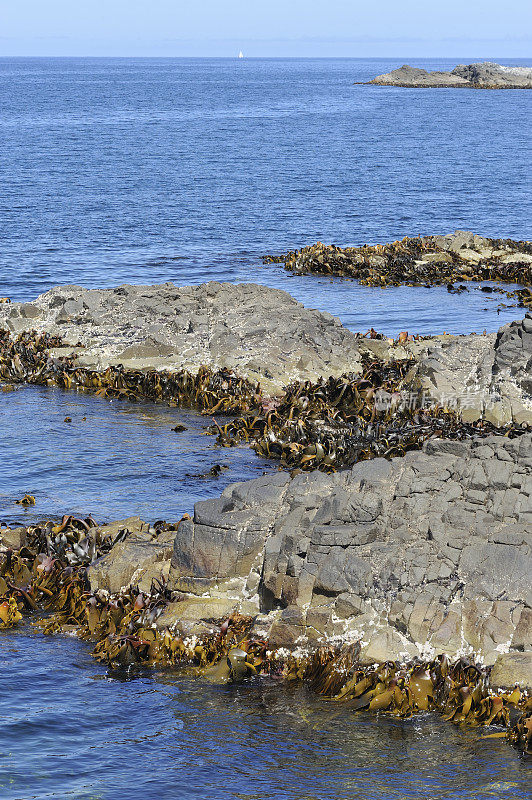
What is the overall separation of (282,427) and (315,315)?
733 centimetres

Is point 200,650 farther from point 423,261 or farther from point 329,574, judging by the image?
point 423,261

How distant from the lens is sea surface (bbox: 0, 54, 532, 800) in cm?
1071

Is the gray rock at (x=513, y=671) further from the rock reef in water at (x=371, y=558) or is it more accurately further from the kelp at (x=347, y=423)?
the kelp at (x=347, y=423)

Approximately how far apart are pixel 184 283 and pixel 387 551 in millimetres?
26998

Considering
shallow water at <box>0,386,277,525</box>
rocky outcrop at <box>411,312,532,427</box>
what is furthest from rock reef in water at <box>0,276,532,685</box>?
rocky outcrop at <box>411,312,532,427</box>

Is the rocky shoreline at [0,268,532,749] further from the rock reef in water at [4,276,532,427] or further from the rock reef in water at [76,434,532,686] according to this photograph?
the rock reef in water at [4,276,532,427]

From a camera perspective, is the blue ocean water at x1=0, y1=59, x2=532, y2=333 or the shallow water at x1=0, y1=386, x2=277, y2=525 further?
the blue ocean water at x1=0, y1=59, x2=532, y2=333

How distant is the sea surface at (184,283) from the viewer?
10.7m

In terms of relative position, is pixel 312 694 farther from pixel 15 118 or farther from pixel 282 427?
pixel 15 118

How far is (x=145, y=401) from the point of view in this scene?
25.5 metres

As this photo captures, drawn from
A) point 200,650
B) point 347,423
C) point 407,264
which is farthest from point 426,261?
point 200,650

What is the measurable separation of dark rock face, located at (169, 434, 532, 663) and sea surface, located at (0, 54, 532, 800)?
1.25 metres

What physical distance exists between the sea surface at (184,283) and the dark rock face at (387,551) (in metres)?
1.25

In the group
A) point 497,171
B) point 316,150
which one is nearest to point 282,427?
point 497,171
